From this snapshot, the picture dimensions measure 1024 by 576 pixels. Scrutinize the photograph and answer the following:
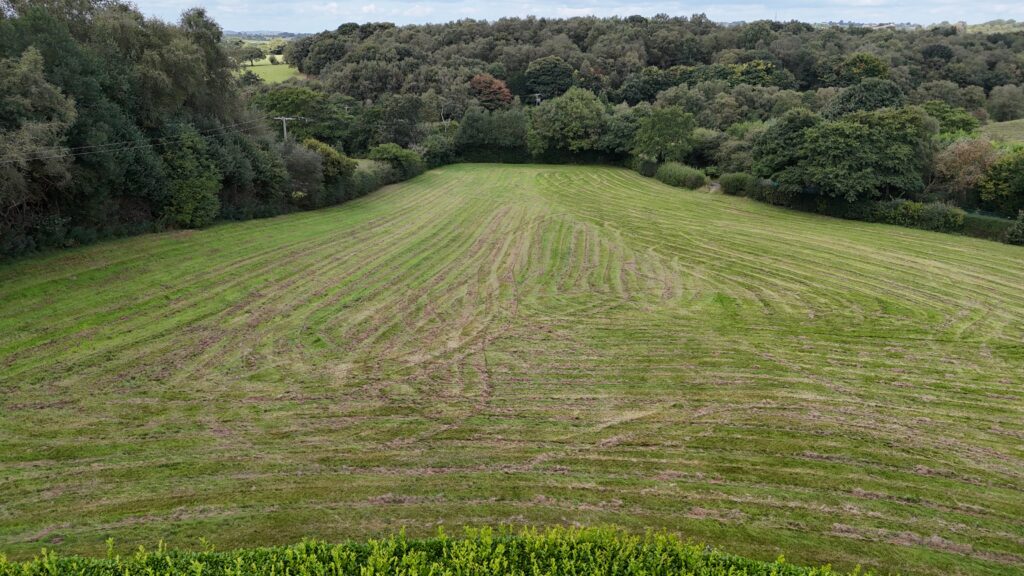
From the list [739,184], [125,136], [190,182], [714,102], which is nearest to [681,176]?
[739,184]

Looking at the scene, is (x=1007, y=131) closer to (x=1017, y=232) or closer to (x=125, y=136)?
(x=1017, y=232)

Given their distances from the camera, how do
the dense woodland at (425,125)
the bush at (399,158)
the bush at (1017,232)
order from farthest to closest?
the bush at (399,158)
the bush at (1017,232)
the dense woodland at (425,125)

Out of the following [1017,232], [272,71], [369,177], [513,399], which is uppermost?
[272,71]

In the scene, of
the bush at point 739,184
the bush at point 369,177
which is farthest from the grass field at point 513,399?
the bush at point 739,184

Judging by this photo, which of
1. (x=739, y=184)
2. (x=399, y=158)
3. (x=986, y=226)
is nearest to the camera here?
(x=986, y=226)

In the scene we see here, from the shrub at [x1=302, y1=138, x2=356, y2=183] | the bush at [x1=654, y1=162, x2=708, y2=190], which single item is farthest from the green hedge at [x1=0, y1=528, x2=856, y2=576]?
the bush at [x1=654, y1=162, x2=708, y2=190]

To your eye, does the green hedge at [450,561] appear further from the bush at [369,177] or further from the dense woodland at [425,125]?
the bush at [369,177]

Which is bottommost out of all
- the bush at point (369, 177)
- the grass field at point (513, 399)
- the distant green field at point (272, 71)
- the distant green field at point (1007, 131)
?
the grass field at point (513, 399)
